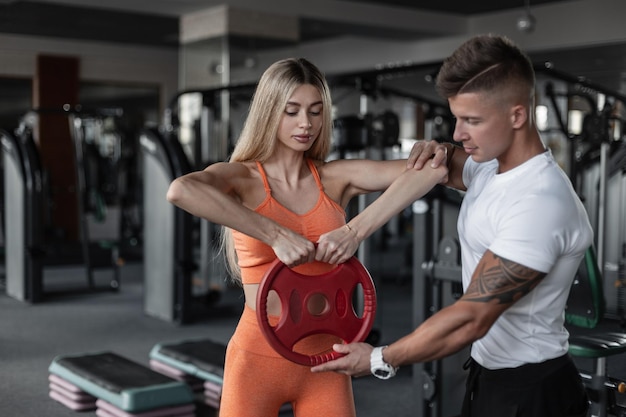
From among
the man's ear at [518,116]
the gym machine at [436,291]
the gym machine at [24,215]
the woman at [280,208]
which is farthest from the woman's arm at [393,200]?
the gym machine at [24,215]

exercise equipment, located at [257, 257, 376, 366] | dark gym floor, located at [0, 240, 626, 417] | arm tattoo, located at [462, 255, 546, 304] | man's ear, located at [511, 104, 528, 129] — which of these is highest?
man's ear, located at [511, 104, 528, 129]

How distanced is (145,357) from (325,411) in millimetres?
3365

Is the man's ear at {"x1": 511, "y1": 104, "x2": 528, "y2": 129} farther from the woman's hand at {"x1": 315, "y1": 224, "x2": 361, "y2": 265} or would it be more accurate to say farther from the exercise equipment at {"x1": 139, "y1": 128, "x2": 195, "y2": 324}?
the exercise equipment at {"x1": 139, "y1": 128, "x2": 195, "y2": 324}

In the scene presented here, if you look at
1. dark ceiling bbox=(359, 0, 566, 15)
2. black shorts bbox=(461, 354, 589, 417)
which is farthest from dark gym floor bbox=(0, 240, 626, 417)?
dark ceiling bbox=(359, 0, 566, 15)

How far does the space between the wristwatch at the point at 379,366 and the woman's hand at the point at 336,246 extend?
0.24 meters

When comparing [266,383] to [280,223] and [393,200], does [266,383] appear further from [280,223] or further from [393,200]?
[393,200]

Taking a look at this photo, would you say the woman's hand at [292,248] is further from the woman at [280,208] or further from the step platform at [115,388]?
the step platform at [115,388]

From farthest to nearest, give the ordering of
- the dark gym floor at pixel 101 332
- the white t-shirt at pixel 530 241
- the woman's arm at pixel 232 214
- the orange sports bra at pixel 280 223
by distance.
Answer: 1. the dark gym floor at pixel 101 332
2. the orange sports bra at pixel 280 223
3. the woman's arm at pixel 232 214
4. the white t-shirt at pixel 530 241

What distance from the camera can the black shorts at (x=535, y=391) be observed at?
1700mm

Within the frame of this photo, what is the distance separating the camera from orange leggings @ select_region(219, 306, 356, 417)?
1931mm

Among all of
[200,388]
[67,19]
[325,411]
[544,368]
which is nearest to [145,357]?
[200,388]

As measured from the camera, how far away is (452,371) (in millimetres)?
3533

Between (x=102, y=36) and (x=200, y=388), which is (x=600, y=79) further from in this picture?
(x=200, y=388)

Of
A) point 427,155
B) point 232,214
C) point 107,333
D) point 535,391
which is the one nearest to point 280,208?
point 232,214
